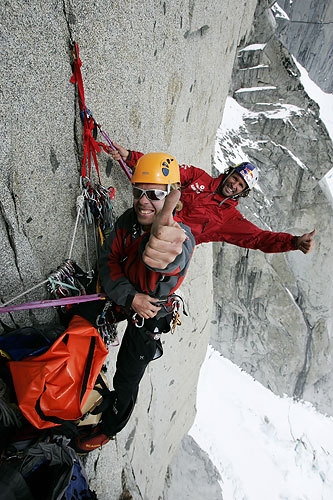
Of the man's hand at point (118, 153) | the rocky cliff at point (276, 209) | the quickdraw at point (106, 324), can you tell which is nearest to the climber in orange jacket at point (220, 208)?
the man's hand at point (118, 153)

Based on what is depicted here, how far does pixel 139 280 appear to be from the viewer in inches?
72.7

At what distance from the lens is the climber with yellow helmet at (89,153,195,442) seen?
1.71 meters

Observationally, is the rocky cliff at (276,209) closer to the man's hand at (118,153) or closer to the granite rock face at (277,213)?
the granite rock face at (277,213)

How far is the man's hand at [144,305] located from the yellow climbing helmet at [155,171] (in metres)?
0.76

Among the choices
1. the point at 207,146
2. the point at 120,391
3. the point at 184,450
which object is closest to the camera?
the point at 120,391

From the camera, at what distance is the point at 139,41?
8.55ft

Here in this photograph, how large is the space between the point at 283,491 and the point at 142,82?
14602 mm

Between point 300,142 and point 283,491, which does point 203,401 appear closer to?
point 283,491

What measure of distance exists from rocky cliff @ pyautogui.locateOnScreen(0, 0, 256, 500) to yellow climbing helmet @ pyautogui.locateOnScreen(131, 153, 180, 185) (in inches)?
20.4

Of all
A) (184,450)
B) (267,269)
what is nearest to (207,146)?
(184,450)

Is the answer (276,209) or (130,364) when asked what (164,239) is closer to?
(130,364)

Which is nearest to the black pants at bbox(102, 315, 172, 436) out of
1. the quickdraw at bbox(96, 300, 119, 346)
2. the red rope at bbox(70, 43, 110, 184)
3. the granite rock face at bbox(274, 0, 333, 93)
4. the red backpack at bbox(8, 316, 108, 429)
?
the quickdraw at bbox(96, 300, 119, 346)

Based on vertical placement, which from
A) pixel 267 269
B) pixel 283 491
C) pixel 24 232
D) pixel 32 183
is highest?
pixel 32 183

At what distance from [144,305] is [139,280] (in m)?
0.15
